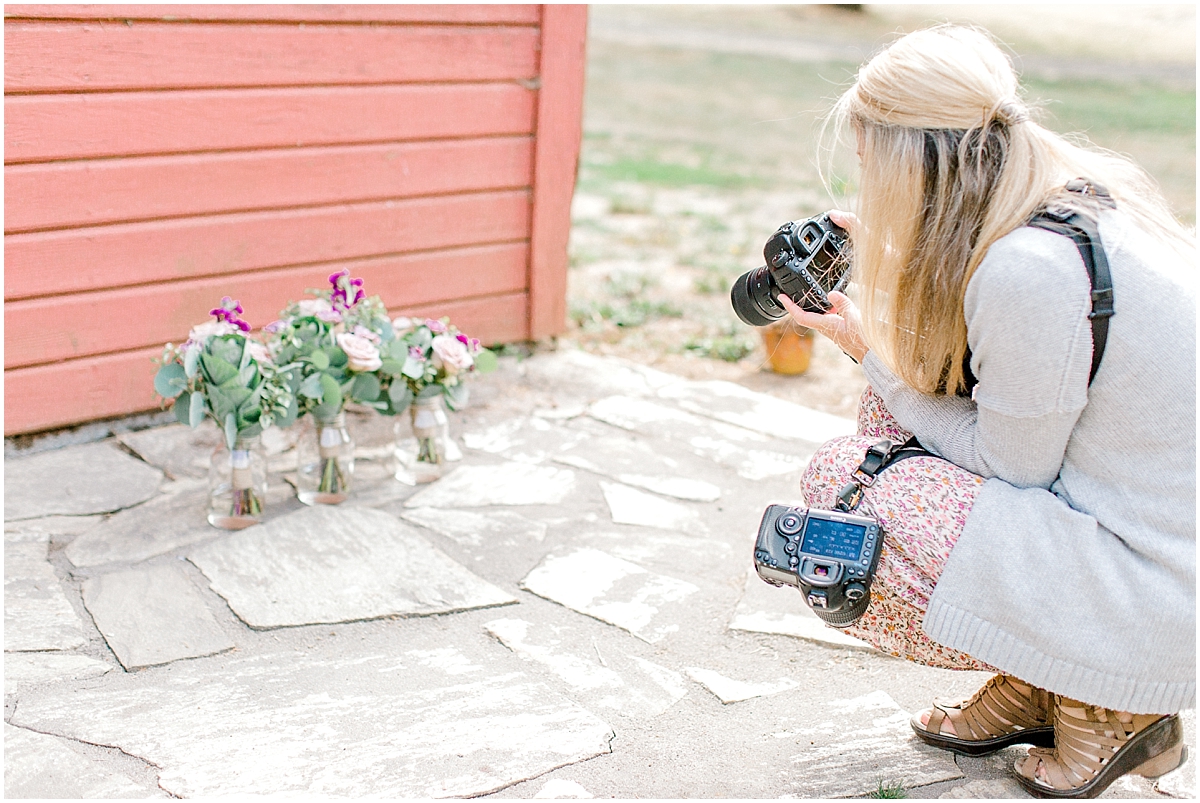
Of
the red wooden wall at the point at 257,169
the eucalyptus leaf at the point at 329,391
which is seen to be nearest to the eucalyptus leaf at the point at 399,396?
the eucalyptus leaf at the point at 329,391

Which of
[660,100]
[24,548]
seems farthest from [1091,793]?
[660,100]

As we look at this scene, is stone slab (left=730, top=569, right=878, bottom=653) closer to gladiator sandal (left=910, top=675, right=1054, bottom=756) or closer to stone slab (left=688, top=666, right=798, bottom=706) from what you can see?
stone slab (left=688, top=666, right=798, bottom=706)

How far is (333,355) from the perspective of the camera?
2.75 metres

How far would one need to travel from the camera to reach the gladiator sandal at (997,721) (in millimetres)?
1872

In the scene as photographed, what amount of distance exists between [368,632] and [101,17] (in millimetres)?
1786

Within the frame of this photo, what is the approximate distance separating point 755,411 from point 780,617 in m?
1.28

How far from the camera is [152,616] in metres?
2.27

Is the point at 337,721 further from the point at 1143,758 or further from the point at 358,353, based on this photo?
the point at 1143,758

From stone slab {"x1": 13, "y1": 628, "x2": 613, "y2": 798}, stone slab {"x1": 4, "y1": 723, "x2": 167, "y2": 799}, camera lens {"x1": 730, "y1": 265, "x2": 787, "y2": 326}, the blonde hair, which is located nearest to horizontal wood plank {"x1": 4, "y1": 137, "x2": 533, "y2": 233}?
stone slab {"x1": 13, "y1": 628, "x2": 613, "y2": 798}

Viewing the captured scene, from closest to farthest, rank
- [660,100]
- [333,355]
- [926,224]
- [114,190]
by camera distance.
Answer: [926,224]
[333,355]
[114,190]
[660,100]

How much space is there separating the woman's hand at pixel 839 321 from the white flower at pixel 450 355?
1.12 metres

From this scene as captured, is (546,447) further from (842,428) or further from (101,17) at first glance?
(101,17)

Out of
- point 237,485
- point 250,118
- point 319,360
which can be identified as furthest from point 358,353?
point 250,118

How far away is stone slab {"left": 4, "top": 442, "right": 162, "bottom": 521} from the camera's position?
275 centimetres
